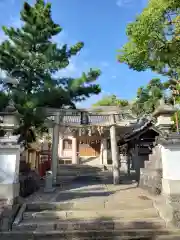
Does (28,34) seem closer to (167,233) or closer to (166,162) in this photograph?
(166,162)

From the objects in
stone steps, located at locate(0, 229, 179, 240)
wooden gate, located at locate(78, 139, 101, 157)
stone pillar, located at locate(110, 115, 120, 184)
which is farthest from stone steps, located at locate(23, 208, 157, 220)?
wooden gate, located at locate(78, 139, 101, 157)

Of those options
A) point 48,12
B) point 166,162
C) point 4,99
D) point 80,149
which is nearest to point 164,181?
point 166,162

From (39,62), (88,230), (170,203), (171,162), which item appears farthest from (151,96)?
(88,230)

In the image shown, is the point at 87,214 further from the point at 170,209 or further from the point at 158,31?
the point at 158,31

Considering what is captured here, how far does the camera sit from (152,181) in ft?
27.7

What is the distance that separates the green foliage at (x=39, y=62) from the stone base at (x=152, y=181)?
4.71 m

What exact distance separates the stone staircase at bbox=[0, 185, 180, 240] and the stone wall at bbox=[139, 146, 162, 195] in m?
1.29

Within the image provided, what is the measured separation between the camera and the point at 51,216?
6.07m

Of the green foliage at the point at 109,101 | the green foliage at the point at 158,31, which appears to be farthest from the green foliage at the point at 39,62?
the green foliage at the point at 109,101

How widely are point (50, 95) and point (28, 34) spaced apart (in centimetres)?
344

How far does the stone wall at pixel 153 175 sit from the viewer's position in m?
8.05

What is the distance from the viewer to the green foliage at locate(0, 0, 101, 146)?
10234mm

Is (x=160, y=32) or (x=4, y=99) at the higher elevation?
(x=160, y=32)

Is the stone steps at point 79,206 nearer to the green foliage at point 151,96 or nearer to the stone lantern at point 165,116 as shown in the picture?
the stone lantern at point 165,116
